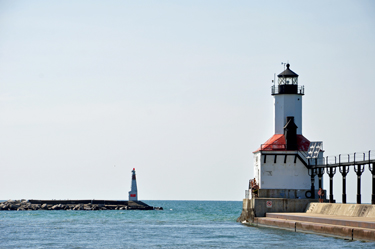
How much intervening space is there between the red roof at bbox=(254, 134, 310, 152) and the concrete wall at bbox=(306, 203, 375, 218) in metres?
5.37

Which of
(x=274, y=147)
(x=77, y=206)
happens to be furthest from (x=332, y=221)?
(x=77, y=206)

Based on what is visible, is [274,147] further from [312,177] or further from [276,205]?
[276,205]

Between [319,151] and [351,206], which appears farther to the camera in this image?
[319,151]

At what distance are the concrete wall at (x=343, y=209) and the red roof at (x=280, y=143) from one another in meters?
5.37

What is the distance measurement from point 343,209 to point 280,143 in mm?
11091

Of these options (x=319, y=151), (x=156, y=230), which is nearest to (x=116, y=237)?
(x=156, y=230)

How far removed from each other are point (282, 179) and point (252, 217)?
3786mm

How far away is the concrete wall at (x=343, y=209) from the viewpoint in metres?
33.9

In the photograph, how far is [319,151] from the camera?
45562mm

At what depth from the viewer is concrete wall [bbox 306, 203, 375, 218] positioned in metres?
33.9

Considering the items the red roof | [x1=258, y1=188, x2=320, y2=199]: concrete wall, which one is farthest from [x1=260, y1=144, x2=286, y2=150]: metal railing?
[x1=258, y1=188, x2=320, y2=199]: concrete wall

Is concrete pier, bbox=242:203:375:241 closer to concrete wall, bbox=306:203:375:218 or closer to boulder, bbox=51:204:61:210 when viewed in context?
concrete wall, bbox=306:203:375:218

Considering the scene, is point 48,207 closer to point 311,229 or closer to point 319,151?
point 319,151

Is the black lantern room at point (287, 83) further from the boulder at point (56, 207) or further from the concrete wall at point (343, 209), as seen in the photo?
the boulder at point (56, 207)
